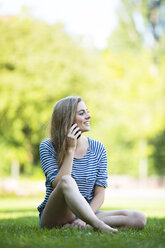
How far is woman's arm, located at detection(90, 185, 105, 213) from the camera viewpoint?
4.17m

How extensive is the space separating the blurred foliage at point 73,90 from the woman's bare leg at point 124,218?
45.6 ft

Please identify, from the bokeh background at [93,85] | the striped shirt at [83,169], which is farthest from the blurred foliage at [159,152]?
the striped shirt at [83,169]

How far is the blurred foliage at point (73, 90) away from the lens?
1795 cm

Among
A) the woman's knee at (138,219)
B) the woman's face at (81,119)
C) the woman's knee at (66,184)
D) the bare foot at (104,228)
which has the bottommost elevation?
the bare foot at (104,228)

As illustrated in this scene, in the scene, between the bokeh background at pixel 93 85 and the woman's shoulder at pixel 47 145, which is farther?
the bokeh background at pixel 93 85

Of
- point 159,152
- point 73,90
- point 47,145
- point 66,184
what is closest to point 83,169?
point 47,145

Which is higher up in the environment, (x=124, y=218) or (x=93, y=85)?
(x=93, y=85)

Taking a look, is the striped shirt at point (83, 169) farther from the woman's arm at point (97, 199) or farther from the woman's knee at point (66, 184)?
the woman's knee at point (66, 184)

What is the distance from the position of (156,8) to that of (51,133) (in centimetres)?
2634

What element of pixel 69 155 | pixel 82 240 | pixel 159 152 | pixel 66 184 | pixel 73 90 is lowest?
pixel 82 240

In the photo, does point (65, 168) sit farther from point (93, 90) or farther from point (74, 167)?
point (93, 90)

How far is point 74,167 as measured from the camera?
14.0 ft

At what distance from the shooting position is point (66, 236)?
3438mm

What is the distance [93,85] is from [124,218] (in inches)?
642
